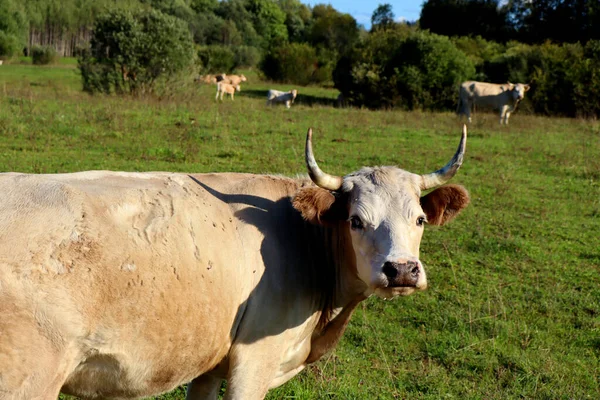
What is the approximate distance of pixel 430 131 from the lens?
18.9 m

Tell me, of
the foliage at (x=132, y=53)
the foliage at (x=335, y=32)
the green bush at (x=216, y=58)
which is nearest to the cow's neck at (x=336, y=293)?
the foliage at (x=132, y=53)

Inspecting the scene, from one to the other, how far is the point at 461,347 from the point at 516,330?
0.71 m

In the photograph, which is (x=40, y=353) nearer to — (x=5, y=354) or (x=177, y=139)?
(x=5, y=354)

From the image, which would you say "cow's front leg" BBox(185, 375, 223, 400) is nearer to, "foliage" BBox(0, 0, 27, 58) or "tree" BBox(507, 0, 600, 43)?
"tree" BBox(507, 0, 600, 43)

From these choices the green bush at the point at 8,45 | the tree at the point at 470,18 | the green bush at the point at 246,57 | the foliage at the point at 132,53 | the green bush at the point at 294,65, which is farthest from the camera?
the green bush at the point at 246,57

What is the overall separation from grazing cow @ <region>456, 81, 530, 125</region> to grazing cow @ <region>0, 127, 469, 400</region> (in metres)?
23.0

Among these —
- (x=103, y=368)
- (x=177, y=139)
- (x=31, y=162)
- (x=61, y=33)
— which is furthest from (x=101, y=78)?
(x=61, y=33)

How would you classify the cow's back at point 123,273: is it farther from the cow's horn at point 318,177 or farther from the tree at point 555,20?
the tree at point 555,20

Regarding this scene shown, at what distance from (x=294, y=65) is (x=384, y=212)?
43.0 meters

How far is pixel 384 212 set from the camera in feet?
14.5

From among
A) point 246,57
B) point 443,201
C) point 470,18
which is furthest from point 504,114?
point 246,57

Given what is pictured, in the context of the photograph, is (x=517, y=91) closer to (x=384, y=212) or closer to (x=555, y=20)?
(x=384, y=212)

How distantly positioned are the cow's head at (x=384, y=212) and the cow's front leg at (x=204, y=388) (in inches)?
47.0

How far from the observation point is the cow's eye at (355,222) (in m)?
4.46
